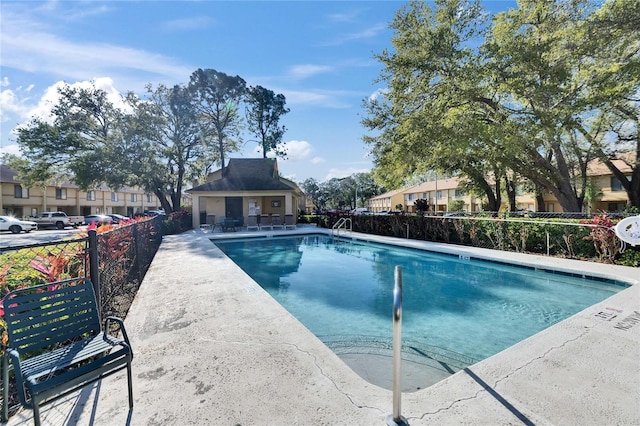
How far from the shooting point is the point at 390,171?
18062 mm

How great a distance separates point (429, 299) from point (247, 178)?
803 inches

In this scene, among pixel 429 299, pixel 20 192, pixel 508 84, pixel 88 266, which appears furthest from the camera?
pixel 20 192

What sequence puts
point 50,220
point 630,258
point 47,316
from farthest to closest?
point 50,220
point 630,258
point 47,316

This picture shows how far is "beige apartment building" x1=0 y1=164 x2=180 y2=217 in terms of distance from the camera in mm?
31250

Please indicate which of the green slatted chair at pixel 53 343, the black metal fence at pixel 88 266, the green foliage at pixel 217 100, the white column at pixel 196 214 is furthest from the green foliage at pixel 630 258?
the green foliage at pixel 217 100

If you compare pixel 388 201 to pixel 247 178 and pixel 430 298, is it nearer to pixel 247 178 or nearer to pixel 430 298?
pixel 247 178

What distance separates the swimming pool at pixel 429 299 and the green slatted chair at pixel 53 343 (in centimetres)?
324

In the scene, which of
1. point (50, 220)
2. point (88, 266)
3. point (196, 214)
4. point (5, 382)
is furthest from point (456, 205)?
point (50, 220)

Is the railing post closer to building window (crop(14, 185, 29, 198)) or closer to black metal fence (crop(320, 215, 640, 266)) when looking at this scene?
black metal fence (crop(320, 215, 640, 266))

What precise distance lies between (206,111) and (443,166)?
2111cm

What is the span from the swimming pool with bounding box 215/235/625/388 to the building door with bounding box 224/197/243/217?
1172 centimetres

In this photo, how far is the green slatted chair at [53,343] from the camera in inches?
78.5

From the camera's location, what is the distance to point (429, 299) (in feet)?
23.2

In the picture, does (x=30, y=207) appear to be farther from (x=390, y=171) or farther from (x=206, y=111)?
(x=390, y=171)
